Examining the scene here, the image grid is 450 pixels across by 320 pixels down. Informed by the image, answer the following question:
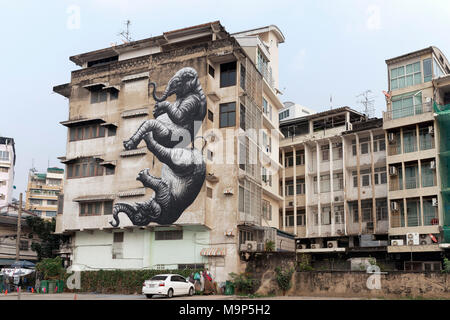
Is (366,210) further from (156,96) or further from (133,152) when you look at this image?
(133,152)

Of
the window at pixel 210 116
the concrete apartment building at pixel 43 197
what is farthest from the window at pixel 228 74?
the concrete apartment building at pixel 43 197

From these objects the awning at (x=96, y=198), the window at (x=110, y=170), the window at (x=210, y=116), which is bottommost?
the awning at (x=96, y=198)

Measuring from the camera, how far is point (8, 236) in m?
55.6

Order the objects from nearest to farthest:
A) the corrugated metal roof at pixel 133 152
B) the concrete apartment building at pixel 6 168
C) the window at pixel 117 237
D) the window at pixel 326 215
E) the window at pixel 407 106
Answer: the corrugated metal roof at pixel 133 152 → the window at pixel 117 237 → the window at pixel 407 106 → the window at pixel 326 215 → the concrete apartment building at pixel 6 168

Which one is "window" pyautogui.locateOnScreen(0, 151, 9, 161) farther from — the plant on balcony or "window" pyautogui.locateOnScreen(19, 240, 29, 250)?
the plant on balcony

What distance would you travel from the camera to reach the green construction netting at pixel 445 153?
133ft

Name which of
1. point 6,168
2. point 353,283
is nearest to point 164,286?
point 353,283

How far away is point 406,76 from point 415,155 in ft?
24.4

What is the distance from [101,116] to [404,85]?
2634 cm

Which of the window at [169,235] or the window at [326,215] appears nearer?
the window at [169,235]

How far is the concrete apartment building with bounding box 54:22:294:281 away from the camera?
36.4 meters

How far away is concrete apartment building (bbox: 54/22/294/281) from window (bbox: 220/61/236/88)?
0.08 meters

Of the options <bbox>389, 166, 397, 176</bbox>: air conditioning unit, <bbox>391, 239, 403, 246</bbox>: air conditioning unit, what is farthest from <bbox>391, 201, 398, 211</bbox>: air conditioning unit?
<bbox>391, 239, 403, 246</bbox>: air conditioning unit

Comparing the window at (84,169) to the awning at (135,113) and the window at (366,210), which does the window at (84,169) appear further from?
the window at (366,210)
